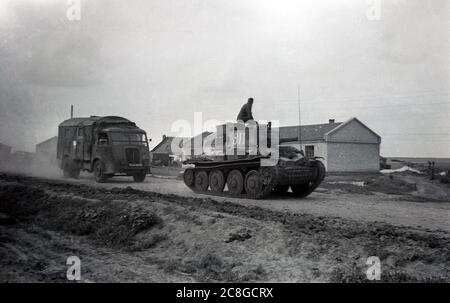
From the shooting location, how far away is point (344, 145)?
3412 cm

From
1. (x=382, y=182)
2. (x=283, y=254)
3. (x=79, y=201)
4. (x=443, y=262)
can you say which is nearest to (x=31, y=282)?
(x=283, y=254)

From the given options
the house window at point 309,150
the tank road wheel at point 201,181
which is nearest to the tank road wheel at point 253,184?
the tank road wheel at point 201,181

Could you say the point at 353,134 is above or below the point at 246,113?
above

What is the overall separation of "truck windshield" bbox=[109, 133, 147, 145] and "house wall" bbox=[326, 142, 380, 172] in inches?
663

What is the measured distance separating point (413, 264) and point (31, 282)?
537 cm

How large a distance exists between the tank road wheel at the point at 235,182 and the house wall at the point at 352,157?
760 inches

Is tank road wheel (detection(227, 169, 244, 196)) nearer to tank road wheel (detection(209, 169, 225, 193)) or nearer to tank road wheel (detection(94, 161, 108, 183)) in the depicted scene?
Result: tank road wheel (detection(209, 169, 225, 193))

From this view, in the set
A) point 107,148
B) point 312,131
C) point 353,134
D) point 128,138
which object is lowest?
point 107,148

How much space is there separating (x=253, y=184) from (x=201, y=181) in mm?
2942

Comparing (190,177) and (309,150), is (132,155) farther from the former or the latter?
(309,150)

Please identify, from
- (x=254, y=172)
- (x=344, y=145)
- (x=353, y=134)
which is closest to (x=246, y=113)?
(x=254, y=172)

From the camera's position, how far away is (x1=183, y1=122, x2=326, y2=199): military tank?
13.5m

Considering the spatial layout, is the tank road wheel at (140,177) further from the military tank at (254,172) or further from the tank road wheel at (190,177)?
the military tank at (254,172)
